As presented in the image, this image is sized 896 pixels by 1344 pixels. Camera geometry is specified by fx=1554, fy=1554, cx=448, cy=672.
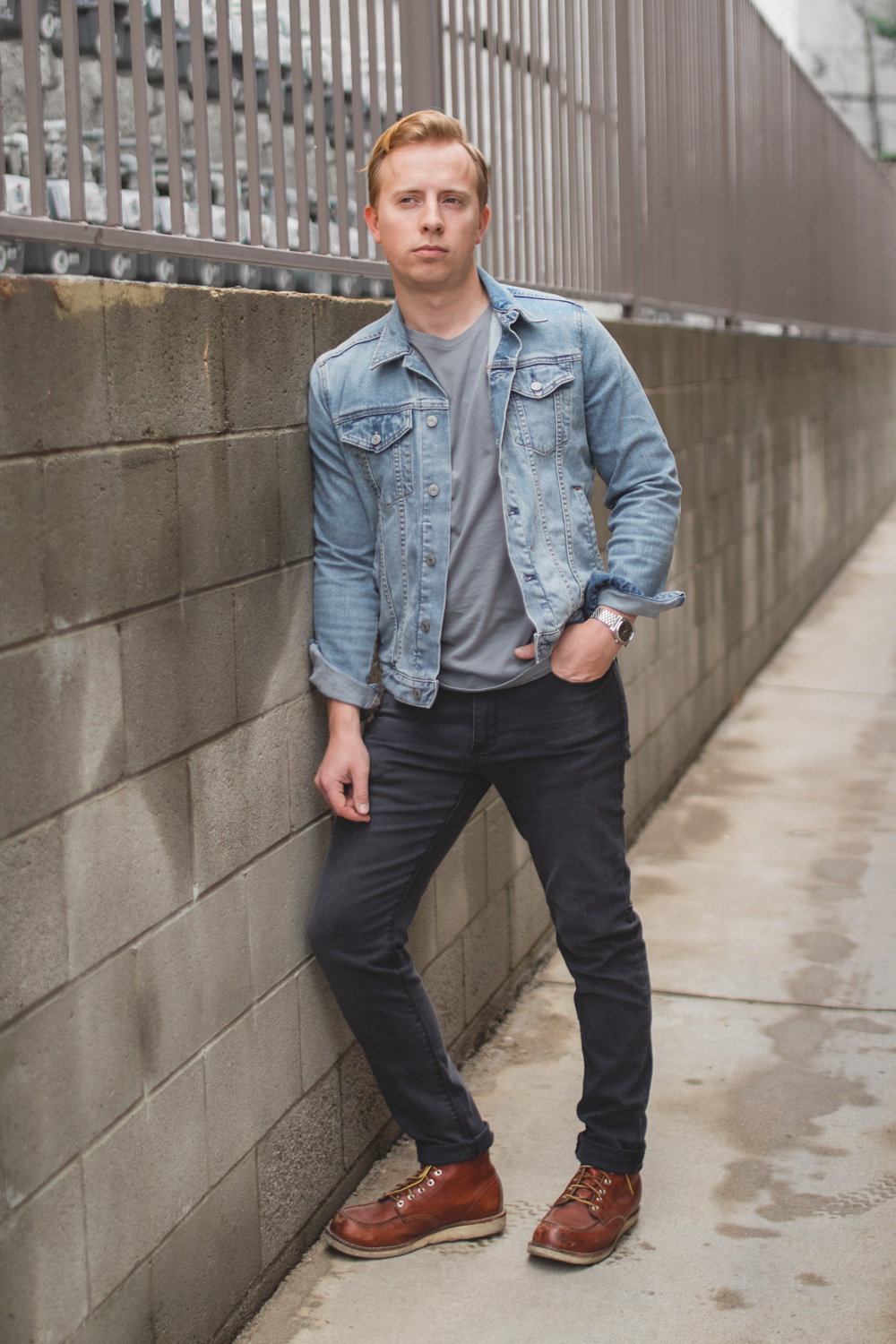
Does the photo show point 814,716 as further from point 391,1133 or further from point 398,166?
point 398,166

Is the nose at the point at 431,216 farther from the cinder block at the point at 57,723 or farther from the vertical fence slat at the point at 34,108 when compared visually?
the cinder block at the point at 57,723

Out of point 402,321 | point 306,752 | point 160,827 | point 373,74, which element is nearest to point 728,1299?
point 306,752

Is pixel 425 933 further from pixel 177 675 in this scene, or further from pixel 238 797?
pixel 177 675

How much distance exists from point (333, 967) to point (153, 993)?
0.54 m

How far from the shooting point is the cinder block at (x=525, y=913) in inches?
169

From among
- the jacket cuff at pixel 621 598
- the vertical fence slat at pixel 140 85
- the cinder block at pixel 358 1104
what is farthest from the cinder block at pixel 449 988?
the vertical fence slat at pixel 140 85

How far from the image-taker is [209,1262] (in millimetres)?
2611

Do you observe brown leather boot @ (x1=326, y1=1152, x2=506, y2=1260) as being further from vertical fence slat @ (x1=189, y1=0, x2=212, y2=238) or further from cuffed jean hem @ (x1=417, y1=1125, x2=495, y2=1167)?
vertical fence slat @ (x1=189, y1=0, x2=212, y2=238)

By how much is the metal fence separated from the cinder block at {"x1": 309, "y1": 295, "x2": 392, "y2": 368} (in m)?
0.10

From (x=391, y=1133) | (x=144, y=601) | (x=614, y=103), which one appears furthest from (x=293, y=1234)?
(x=614, y=103)

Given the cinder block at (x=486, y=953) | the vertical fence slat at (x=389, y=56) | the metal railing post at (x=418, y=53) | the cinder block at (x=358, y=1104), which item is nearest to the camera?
the cinder block at (x=358, y=1104)

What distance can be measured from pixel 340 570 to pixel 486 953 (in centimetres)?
147

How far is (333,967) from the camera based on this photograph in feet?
9.50

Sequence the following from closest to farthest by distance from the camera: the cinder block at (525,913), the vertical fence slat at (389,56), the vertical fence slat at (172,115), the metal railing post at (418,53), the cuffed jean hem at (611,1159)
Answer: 1. the vertical fence slat at (172,115)
2. the cuffed jean hem at (611,1159)
3. the vertical fence slat at (389,56)
4. the metal railing post at (418,53)
5. the cinder block at (525,913)
